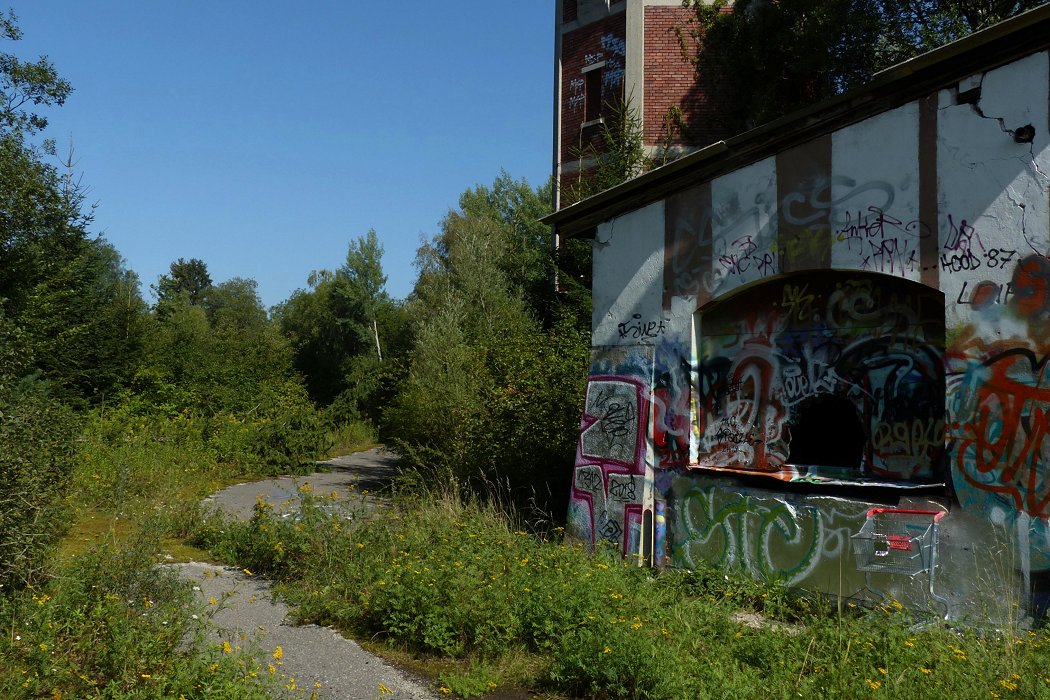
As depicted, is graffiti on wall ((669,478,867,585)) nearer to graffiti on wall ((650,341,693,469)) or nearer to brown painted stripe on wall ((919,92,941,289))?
graffiti on wall ((650,341,693,469))

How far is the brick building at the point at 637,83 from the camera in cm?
2072

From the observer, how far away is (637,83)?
68.7ft

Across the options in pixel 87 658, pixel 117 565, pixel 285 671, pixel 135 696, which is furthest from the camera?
pixel 117 565

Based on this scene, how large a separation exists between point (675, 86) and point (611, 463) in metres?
14.9

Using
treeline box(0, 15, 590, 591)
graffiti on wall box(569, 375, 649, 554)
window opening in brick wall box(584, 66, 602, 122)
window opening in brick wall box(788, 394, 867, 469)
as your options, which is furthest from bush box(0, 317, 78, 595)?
window opening in brick wall box(584, 66, 602, 122)

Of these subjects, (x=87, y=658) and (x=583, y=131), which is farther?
(x=583, y=131)

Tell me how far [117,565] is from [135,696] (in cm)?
229

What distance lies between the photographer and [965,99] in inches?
253

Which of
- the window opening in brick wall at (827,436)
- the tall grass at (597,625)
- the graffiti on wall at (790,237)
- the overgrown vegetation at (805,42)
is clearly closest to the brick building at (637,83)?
the overgrown vegetation at (805,42)

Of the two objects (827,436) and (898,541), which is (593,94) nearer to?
(827,436)

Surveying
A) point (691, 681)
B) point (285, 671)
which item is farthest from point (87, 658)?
point (691, 681)

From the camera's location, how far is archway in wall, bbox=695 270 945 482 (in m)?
6.98

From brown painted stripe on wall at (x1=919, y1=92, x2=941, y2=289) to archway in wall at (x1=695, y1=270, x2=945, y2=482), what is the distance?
38 cm

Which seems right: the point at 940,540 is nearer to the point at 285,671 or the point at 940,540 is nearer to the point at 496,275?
the point at 285,671
